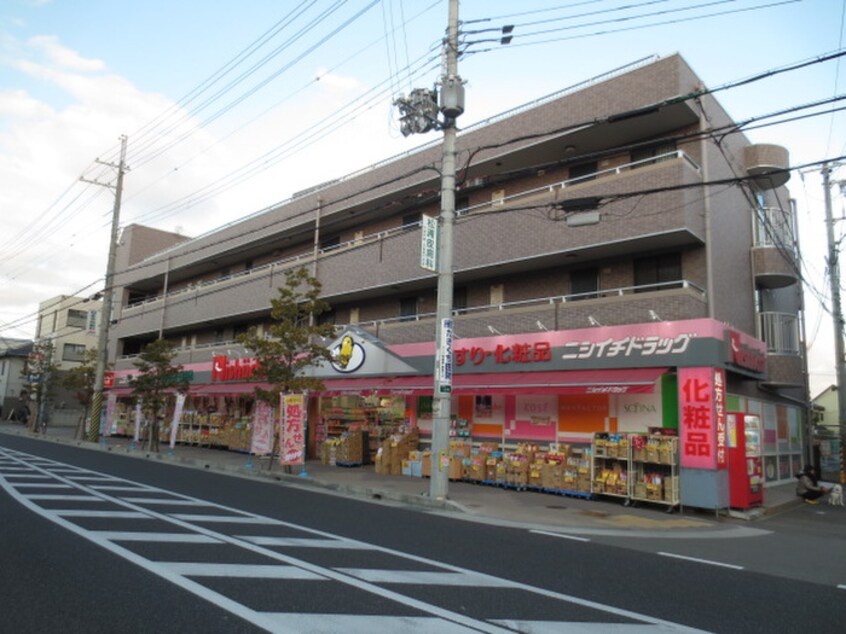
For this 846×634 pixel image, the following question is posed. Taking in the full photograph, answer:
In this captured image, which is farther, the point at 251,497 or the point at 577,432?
the point at 577,432

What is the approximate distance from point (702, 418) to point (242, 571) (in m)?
10.5

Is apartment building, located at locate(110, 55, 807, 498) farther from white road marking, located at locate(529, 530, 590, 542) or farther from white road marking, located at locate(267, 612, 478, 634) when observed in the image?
white road marking, located at locate(267, 612, 478, 634)

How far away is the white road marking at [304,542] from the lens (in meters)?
8.00

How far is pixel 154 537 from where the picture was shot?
7980 millimetres

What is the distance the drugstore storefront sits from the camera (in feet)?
44.1

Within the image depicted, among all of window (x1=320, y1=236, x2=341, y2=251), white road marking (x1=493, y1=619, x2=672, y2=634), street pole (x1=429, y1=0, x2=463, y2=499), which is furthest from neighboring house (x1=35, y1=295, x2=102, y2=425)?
white road marking (x1=493, y1=619, x2=672, y2=634)

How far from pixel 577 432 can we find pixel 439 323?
5.41 meters

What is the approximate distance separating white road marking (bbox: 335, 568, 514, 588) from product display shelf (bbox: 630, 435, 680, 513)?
26.6 feet

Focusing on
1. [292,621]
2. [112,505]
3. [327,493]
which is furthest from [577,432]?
[292,621]

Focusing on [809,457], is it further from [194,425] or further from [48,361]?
[48,361]

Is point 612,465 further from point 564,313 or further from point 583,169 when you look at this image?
point 583,169

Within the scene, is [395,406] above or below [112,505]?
above

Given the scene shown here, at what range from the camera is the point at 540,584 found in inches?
260

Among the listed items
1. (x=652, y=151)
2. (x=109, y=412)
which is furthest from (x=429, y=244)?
(x=109, y=412)
